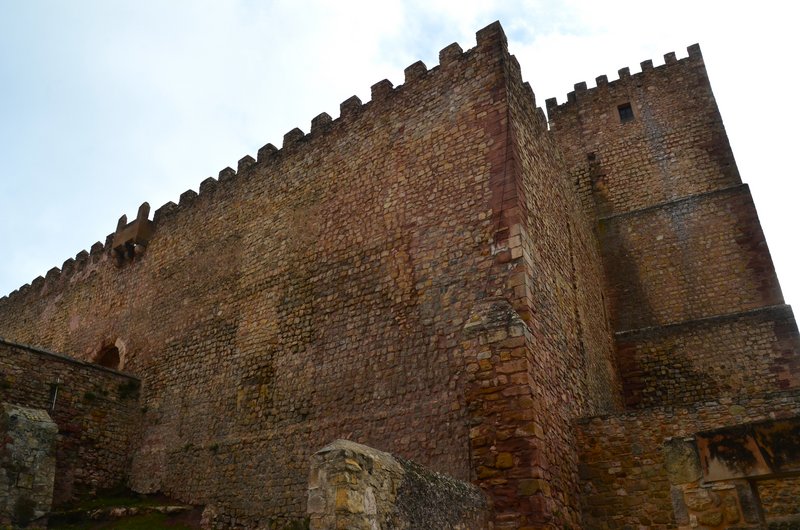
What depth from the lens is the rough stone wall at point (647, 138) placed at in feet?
50.5

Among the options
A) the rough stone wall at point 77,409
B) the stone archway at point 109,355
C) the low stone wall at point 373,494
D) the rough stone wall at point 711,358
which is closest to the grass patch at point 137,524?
the rough stone wall at point 77,409

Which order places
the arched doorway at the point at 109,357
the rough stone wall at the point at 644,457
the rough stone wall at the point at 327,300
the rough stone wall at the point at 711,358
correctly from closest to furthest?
the rough stone wall at the point at 644,457 → the rough stone wall at the point at 327,300 → the rough stone wall at the point at 711,358 → the arched doorway at the point at 109,357

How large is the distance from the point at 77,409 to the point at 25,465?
6.78 feet

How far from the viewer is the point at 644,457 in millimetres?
8531

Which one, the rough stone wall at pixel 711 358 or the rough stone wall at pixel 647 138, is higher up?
the rough stone wall at pixel 647 138

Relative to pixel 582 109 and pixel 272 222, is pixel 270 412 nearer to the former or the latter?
pixel 272 222

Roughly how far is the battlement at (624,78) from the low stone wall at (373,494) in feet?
45.8

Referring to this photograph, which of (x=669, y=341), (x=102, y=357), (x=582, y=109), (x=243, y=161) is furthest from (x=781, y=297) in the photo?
(x=102, y=357)

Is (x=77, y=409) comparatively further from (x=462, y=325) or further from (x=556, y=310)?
(x=556, y=310)

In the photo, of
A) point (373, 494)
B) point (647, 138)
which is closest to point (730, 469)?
point (373, 494)

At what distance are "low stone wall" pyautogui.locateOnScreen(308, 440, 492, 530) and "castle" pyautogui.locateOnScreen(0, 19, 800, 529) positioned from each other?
0.05 meters

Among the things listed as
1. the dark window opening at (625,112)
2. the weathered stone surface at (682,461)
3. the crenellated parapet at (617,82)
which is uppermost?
the crenellated parapet at (617,82)

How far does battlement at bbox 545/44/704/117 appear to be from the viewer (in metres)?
17.0

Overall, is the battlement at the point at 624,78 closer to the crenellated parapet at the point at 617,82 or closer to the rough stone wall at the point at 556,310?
the crenellated parapet at the point at 617,82
